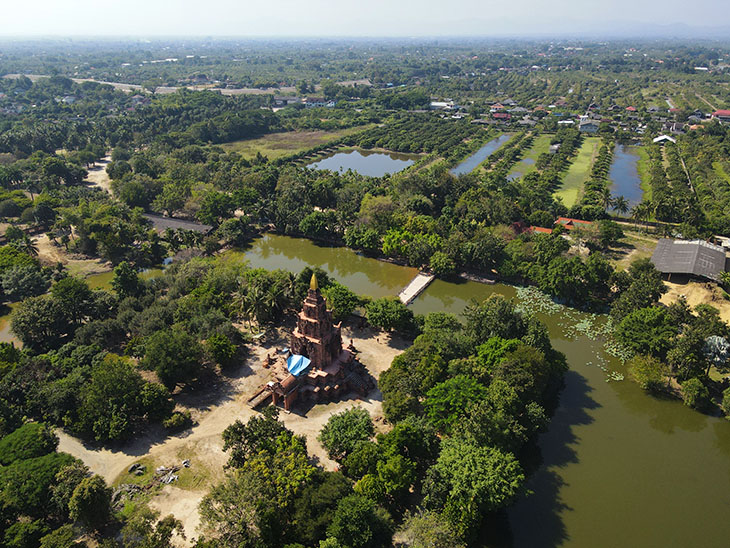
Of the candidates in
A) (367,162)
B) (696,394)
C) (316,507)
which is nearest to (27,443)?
(316,507)

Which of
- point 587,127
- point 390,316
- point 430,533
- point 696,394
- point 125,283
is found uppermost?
point 587,127

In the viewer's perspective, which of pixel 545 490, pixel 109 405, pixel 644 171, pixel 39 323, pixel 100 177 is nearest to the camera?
pixel 545 490

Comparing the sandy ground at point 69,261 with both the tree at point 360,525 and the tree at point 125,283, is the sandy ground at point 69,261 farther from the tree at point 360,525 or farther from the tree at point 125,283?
the tree at point 360,525

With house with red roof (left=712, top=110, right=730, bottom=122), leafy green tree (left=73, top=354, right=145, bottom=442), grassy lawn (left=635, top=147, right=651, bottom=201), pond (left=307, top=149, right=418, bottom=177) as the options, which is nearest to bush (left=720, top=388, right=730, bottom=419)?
leafy green tree (left=73, top=354, right=145, bottom=442)

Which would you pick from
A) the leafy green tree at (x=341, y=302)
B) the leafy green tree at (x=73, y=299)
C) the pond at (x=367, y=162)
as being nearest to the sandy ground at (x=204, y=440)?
the leafy green tree at (x=341, y=302)

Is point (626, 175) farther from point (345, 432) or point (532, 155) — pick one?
point (345, 432)

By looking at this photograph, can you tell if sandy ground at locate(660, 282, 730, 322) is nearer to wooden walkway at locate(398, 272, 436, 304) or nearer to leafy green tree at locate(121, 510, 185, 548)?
wooden walkway at locate(398, 272, 436, 304)
